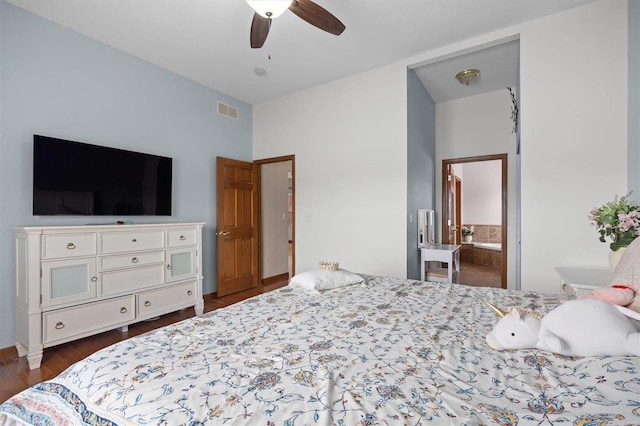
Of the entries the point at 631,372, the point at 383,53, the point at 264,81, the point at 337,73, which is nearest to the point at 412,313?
the point at 631,372

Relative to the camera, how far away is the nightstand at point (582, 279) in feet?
6.51

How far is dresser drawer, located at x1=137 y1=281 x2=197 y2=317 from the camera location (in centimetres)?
300

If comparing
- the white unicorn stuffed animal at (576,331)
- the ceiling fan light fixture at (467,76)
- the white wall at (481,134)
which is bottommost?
the white unicorn stuffed animal at (576,331)

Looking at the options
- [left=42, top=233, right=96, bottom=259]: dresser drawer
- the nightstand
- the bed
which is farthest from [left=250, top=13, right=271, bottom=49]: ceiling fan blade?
the nightstand

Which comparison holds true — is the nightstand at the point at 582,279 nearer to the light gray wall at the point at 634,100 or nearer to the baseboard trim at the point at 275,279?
the light gray wall at the point at 634,100

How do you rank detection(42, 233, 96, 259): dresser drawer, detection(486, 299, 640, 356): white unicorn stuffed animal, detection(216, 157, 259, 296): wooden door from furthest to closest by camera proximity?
1. detection(216, 157, 259, 296): wooden door
2. detection(42, 233, 96, 259): dresser drawer
3. detection(486, 299, 640, 356): white unicorn stuffed animal

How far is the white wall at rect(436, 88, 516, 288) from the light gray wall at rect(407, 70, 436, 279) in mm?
230

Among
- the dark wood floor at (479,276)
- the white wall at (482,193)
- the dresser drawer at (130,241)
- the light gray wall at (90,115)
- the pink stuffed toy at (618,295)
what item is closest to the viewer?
the pink stuffed toy at (618,295)

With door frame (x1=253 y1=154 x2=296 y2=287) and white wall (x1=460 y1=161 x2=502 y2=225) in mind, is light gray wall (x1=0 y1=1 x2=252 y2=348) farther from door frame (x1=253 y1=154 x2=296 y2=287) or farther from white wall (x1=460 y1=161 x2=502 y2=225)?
white wall (x1=460 y1=161 x2=502 y2=225)

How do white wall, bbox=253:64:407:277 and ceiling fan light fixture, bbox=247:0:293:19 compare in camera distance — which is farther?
white wall, bbox=253:64:407:277

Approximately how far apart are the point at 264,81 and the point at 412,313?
3.47m

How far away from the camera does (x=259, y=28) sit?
223 centimetres

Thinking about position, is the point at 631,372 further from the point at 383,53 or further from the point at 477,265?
the point at 477,265

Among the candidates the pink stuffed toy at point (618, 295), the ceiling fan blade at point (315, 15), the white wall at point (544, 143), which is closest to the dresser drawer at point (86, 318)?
the white wall at point (544, 143)
